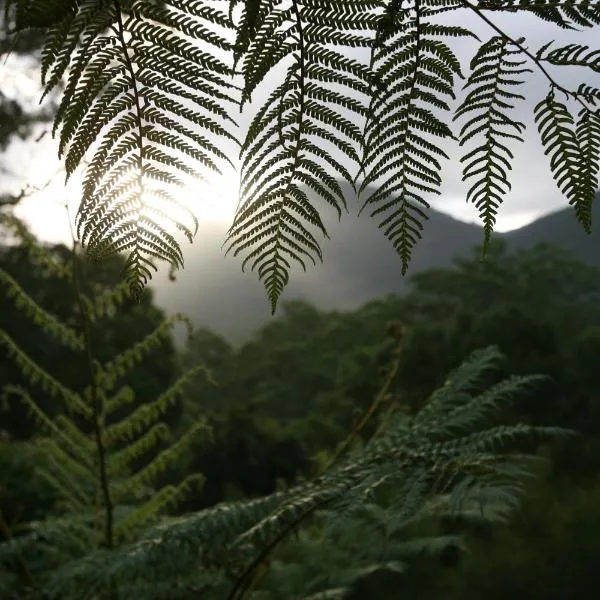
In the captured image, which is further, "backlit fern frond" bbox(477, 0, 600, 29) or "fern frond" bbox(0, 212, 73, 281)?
"fern frond" bbox(0, 212, 73, 281)

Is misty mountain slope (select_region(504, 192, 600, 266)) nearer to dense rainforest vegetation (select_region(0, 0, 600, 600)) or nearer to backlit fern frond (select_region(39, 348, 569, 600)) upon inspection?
dense rainforest vegetation (select_region(0, 0, 600, 600))

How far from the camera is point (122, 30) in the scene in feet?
2.06

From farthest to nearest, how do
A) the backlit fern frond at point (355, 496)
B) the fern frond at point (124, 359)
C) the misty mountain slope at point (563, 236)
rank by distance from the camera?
the misty mountain slope at point (563, 236) < the fern frond at point (124, 359) < the backlit fern frond at point (355, 496)

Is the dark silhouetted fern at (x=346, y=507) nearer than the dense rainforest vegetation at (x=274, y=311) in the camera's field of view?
No

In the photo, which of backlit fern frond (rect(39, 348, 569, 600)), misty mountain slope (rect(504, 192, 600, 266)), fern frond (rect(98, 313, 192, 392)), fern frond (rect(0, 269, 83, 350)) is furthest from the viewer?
misty mountain slope (rect(504, 192, 600, 266))

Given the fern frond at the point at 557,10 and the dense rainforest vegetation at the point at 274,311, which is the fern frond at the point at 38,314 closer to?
the dense rainforest vegetation at the point at 274,311

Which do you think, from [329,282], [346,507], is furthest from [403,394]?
[329,282]

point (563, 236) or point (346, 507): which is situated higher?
point (563, 236)

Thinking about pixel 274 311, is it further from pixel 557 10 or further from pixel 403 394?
pixel 403 394

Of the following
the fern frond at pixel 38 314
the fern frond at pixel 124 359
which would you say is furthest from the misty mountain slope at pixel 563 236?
the fern frond at pixel 38 314

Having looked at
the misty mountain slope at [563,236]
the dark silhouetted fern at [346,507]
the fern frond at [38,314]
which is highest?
the misty mountain slope at [563,236]

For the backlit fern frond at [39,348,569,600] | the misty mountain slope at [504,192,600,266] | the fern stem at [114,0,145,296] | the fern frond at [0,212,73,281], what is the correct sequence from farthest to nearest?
the misty mountain slope at [504,192,600,266], the fern frond at [0,212,73,281], the backlit fern frond at [39,348,569,600], the fern stem at [114,0,145,296]

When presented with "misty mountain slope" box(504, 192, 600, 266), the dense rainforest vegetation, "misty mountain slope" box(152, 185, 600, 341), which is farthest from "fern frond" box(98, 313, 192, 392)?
"misty mountain slope" box(152, 185, 600, 341)

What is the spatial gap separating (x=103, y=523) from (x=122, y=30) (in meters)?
2.86
